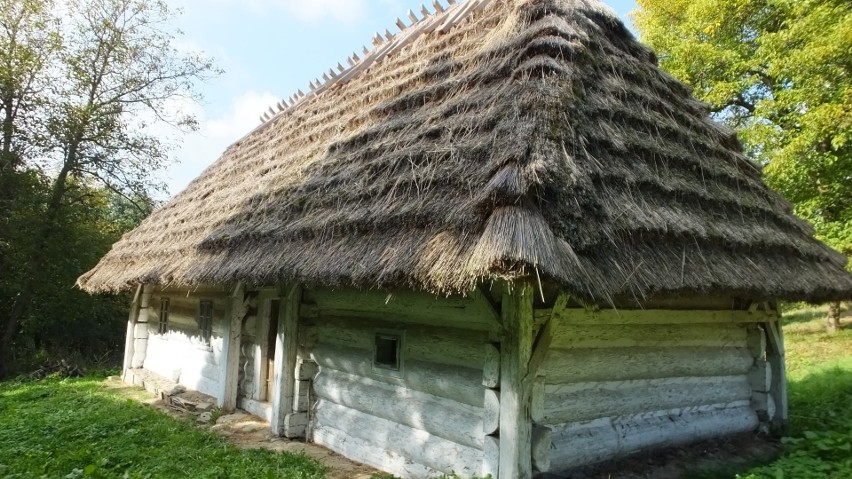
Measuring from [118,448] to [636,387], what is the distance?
5224 millimetres

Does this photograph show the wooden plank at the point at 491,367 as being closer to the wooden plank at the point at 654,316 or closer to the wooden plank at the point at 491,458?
the wooden plank at the point at 491,458

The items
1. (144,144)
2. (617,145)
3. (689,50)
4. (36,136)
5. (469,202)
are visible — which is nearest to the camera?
(469,202)

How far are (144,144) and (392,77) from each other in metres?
12.4

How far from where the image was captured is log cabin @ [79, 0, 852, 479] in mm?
3598

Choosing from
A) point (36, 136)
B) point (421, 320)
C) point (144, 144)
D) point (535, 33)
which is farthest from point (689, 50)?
point (36, 136)

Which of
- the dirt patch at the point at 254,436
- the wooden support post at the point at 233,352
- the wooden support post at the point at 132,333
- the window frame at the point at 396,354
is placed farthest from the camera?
the wooden support post at the point at 132,333

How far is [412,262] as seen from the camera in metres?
3.57

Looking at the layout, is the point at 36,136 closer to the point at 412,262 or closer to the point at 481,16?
the point at 481,16

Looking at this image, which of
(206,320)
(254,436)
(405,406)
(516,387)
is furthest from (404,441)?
(206,320)

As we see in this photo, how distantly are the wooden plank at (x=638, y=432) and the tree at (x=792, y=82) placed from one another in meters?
6.46

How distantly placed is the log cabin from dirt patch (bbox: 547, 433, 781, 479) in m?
0.09

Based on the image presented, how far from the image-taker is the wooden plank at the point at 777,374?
19.5 feet

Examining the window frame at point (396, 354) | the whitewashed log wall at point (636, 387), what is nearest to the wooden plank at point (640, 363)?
the whitewashed log wall at point (636, 387)

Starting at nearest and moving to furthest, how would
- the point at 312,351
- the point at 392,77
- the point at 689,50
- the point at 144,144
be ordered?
the point at 312,351, the point at 392,77, the point at 689,50, the point at 144,144
